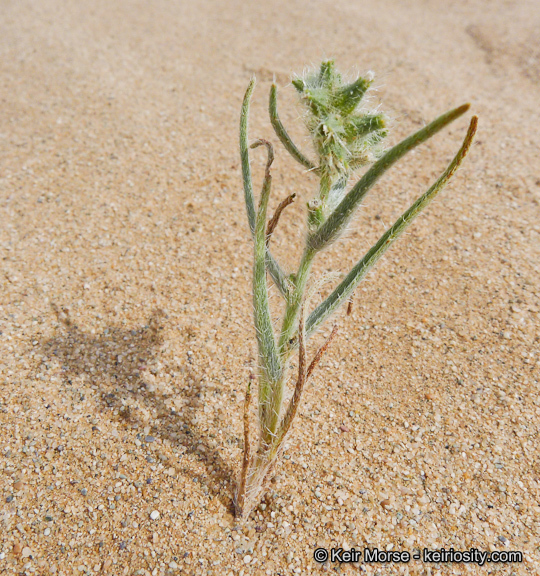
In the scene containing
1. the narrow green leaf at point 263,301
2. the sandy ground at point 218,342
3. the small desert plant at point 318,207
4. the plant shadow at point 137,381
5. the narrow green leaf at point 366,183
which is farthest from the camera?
the plant shadow at point 137,381

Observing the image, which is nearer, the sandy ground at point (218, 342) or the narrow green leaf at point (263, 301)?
the narrow green leaf at point (263, 301)

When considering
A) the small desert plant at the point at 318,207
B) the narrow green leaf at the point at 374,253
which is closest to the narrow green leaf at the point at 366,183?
the small desert plant at the point at 318,207

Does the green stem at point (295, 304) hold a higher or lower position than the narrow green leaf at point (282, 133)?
lower

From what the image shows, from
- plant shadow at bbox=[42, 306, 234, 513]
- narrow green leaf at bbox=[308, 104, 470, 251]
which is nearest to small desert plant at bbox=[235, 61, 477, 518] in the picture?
narrow green leaf at bbox=[308, 104, 470, 251]

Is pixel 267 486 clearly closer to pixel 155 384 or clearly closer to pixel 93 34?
pixel 155 384

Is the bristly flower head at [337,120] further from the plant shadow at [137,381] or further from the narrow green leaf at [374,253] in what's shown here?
the plant shadow at [137,381]

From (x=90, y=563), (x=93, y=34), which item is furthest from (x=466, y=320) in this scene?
(x=93, y=34)
